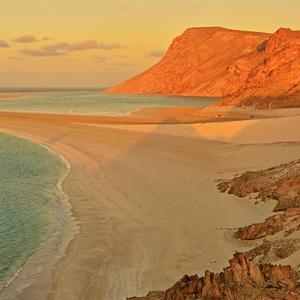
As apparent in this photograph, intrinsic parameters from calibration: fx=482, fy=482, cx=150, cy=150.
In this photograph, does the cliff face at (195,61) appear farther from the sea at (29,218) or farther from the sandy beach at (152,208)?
the sea at (29,218)

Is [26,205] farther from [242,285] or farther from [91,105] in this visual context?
[91,105]

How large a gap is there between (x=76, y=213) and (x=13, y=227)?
2.47m

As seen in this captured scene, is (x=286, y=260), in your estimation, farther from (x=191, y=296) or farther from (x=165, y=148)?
(x=165, y=148)

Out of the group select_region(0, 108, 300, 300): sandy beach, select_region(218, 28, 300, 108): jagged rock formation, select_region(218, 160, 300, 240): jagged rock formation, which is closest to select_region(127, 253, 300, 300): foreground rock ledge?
select_region(0, 108, 300, 300): sandy beach

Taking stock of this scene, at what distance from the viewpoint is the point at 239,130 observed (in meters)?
38.1

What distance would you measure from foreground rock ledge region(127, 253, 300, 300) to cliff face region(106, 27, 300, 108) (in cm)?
6235

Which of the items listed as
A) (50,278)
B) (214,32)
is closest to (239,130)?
(50,278)

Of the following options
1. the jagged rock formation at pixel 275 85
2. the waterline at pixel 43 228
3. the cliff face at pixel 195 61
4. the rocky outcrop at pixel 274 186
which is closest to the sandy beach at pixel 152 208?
the waterline at pixel 43 228

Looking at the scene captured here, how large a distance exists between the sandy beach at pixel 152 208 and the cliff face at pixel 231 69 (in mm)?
39412

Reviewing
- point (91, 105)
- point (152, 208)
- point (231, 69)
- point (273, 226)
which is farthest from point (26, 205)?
point (231, 69)

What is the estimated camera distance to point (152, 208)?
55.8 ft

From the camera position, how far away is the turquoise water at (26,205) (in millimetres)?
13000

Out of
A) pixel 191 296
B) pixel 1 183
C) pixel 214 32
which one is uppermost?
pixel 214 32

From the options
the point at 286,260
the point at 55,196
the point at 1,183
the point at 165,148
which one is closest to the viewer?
the point at 286,260
